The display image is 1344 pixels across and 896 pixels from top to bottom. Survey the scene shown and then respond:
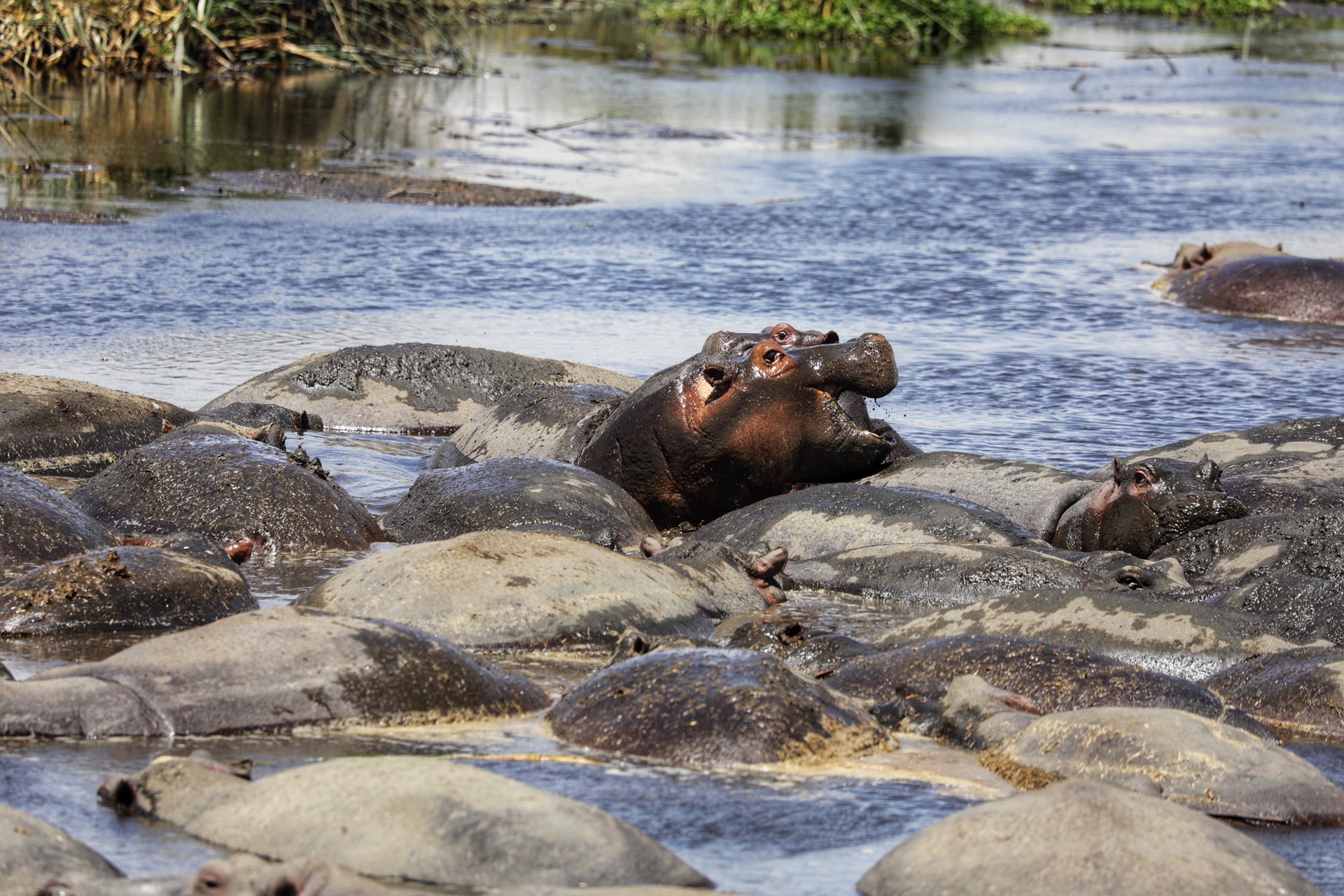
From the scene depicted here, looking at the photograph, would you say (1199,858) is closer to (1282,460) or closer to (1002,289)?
(1282,460)

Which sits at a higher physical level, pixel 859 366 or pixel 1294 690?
pixel 859 366

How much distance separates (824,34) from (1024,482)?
3343 centimetres

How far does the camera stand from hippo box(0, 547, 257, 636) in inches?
211

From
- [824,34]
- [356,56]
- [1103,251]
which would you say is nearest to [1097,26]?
[824,34]

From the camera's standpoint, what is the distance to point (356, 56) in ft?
94.2

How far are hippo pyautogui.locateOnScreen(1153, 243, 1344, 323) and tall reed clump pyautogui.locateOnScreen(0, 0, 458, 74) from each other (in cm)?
1608

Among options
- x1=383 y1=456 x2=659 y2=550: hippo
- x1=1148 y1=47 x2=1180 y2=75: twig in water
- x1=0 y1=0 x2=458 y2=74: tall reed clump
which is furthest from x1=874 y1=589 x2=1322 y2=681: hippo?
x1=1148 y1=47 x2=1180 y2=75: twig in water

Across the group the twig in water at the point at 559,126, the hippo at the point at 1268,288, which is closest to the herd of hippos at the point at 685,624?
the hippo at the point at 1268,288

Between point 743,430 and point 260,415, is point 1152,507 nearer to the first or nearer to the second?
point 743,430

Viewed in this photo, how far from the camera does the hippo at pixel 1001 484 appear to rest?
7656mm

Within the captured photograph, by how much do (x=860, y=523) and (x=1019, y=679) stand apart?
210cm

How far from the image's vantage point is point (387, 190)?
58.5 feet

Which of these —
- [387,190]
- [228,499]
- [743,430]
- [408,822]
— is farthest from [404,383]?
[387,190]

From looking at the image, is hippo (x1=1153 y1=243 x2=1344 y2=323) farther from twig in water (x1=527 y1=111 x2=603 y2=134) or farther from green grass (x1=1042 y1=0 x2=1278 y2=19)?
green grass (x1=1042 y1=0 x2=1278 y2=19)
